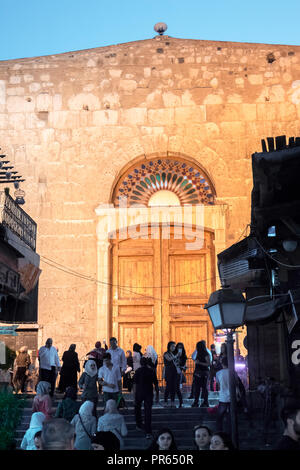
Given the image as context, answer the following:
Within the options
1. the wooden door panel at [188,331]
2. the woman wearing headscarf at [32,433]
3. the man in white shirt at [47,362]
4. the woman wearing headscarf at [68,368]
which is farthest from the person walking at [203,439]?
the wooden door panel at [188,331]

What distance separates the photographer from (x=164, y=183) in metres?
17.9

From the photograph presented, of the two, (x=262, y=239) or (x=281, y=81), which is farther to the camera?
(x=281, y=81)

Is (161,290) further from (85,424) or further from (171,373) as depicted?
(85,424)

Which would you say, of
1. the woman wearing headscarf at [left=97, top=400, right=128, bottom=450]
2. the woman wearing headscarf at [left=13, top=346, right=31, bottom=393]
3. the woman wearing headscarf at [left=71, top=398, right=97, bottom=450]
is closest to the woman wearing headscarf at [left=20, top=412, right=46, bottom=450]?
the woman wearing headscarf at [left=71, top=398, right=97, bottom=450]

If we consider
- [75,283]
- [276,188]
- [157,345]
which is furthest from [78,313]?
[276,188]

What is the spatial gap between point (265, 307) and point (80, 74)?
11.2 m

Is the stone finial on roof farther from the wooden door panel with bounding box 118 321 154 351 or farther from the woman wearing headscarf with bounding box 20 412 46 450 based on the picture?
the woman wearing headscarf with bounding box 20 412 46 450

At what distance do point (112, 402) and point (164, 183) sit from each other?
10209mm

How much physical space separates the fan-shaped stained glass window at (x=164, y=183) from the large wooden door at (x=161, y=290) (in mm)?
953

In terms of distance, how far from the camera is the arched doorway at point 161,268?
17.1m

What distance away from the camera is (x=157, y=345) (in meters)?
17.0

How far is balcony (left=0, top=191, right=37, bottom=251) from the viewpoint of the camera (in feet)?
43.6

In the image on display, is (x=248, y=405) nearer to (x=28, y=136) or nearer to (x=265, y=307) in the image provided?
(x=265, y=307)

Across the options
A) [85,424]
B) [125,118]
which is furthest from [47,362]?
[125,118]
